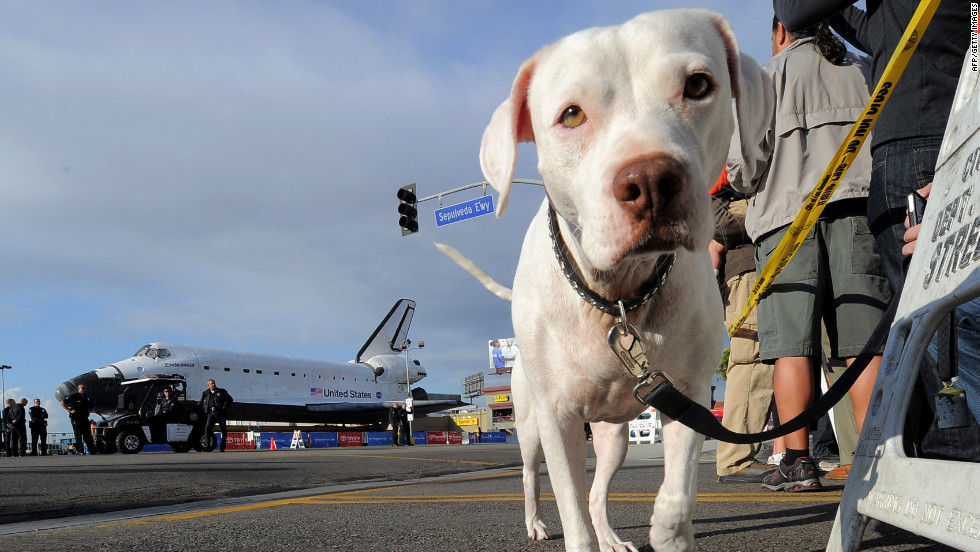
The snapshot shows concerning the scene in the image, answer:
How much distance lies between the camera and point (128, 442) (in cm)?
2125

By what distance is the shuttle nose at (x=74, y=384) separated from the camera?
28.0 m

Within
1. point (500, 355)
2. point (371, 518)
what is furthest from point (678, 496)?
point (500, 355)

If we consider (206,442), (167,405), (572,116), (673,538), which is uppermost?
(167,405)

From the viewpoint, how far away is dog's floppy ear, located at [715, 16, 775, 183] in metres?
2.12

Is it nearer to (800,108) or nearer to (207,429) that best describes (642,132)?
(800,108)

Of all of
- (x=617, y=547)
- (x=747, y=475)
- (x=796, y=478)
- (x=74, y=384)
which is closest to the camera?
(x=617, y=547)

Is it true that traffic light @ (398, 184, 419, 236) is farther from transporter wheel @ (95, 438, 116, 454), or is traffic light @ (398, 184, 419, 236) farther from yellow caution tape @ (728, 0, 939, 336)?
yellow caution tape @ (728, 0, 939, 336)

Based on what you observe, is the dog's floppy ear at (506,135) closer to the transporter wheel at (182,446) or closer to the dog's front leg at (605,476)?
A: the dog's front leg at (605,476)

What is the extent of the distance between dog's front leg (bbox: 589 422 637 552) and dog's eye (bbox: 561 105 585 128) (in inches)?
53.5

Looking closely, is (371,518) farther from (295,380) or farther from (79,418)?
(295,380)

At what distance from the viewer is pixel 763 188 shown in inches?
161

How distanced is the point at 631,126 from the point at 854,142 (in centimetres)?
126

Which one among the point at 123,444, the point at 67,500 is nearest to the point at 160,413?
the point at 123,444

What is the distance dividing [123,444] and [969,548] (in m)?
23.3
